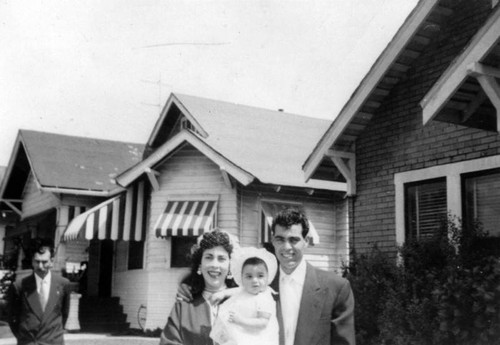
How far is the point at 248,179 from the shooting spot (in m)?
14.9

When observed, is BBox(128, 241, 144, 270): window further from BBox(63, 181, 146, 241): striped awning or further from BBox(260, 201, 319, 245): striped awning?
BBox(260, 201, 319, 245): striped awning

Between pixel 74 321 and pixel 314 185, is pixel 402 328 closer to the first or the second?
pixel 314 185

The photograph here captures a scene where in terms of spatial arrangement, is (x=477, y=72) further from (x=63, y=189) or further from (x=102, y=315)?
(x=63, y=189)

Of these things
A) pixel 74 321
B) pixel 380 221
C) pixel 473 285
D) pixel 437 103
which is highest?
pixel 437 103

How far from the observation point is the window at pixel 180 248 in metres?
16.8

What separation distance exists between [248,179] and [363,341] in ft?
20.3

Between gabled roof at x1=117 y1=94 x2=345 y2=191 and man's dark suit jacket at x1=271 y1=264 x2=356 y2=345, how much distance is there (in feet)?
35.2

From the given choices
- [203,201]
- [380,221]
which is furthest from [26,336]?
[203,201]

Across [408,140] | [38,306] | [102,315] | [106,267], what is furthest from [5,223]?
[38,306]

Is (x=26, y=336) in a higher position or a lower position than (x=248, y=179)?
lower

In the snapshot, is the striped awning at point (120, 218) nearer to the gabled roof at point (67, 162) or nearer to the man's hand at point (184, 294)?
the gabled roof at point (67, 162)

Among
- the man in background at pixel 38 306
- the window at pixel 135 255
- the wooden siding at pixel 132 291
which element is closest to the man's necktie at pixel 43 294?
the man in background at pixel 38 306

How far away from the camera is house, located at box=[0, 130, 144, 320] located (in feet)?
65.4

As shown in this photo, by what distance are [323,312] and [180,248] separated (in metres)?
13.1
